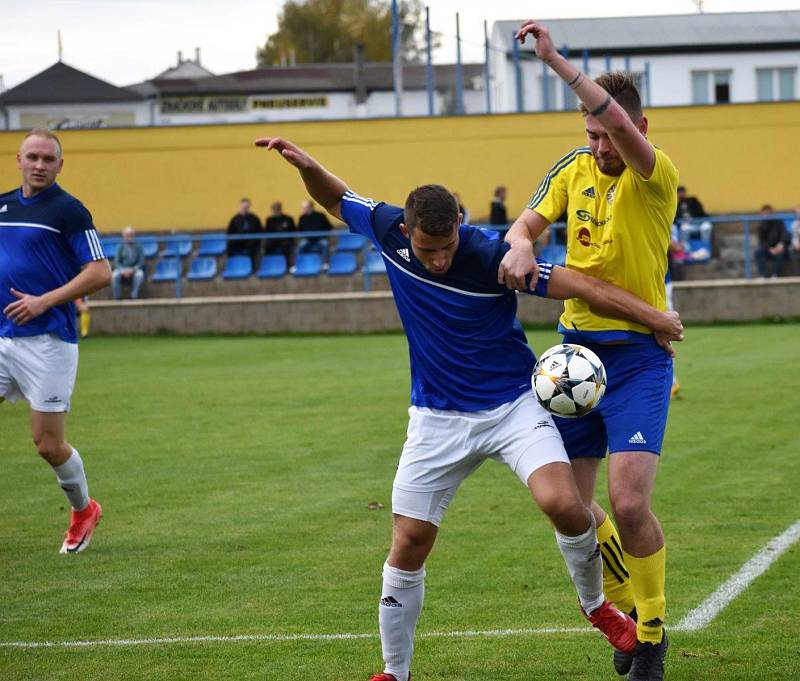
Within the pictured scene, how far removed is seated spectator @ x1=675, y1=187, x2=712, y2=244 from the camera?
26.1 m

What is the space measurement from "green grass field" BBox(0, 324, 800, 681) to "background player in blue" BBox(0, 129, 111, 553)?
0.81 meters

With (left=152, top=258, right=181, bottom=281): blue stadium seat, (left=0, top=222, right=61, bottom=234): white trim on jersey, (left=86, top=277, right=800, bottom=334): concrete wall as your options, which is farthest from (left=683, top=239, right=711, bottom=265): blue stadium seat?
(left=0, top=222, right=61, bottom=234): white trim on jersey

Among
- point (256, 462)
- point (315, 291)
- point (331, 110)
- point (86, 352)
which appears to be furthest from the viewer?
point (331, 110)

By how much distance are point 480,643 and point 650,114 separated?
26.3 m

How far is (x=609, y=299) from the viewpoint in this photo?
17.3ft

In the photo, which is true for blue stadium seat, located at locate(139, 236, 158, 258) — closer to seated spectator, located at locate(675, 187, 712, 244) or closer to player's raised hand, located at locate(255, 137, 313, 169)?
seated spectator, located at locate(675, 187, 712, 244)

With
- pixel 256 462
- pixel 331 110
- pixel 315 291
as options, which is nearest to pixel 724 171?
pixel 315 291

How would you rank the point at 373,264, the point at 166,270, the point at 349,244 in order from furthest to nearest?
the point at 349,244 < the point at 166,270 < the point at 373,264

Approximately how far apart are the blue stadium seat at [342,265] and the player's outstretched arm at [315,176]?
20.7 metres

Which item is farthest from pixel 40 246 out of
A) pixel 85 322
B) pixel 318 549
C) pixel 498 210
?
pixel 498 210

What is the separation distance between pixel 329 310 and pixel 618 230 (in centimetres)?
1992

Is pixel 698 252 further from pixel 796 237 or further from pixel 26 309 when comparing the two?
pixel 26 309

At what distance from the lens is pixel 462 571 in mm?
7336

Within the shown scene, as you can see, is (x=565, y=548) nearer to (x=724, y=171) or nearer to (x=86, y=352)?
(x=86, y=352)
